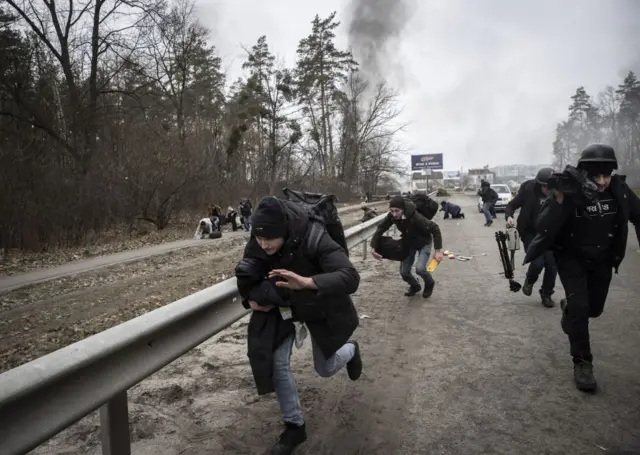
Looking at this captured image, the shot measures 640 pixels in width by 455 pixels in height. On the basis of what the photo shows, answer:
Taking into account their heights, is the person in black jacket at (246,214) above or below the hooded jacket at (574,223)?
below

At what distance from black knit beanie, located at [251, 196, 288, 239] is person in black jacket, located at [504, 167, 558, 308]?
179 inches

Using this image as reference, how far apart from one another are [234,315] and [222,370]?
78 cm

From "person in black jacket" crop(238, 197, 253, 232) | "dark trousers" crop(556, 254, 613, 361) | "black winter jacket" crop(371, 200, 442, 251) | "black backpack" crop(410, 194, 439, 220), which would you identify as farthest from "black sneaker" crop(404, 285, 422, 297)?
"person in black jacket" crop(238, 197, 253, 232)

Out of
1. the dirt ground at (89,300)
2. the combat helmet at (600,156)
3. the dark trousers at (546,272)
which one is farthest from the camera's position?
the dark trousers at (546,272)

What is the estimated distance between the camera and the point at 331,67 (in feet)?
143

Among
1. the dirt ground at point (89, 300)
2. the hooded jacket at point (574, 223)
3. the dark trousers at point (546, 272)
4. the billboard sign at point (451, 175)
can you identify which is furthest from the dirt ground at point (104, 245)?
the billboard sign at point (451, 175)

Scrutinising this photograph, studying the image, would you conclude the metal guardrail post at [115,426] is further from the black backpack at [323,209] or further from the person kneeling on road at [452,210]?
the person kneeling on road at [452,210]

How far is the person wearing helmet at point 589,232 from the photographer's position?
3541mm

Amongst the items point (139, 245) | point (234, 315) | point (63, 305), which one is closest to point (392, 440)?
point (234, 315)

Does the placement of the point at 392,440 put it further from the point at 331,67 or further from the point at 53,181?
the point at 331,67

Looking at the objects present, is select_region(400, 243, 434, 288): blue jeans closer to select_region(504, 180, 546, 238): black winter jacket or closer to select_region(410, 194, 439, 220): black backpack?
select_region(410, 194, 439, 220): black backpack

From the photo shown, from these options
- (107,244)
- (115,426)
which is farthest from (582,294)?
(107,244)

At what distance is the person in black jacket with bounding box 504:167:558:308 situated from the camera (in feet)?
19.6

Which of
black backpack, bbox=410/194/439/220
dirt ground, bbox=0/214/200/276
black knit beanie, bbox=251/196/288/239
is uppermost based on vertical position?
black knit beanie, bbox=251/196/288/239
